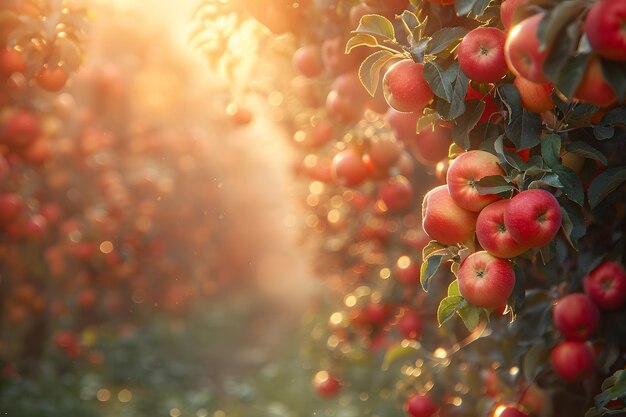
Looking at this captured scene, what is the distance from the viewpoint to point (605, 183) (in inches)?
61.9

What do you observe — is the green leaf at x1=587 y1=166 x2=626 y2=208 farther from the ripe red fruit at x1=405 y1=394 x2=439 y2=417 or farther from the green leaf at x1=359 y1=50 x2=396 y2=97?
the ripe red fruit at x1=405 y1=394 x2=439 y2=417

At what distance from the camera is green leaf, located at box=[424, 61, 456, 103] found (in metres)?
1.50

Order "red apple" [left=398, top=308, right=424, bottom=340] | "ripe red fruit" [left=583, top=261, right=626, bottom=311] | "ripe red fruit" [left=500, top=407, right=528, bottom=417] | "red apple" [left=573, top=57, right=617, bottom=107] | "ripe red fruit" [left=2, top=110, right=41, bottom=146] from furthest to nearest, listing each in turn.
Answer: "red apple" [left=398, top=308, right=424, bottom=340] < "ripe red fruit" [left=2, top=110, right=41, bottom=146] < "ripe red fruit" [left=500, top=407, right=528, bottom=417] < "ripe red fruit" [left=583, top=261, right=626, bottom=311] < "red apple" [left=573, top=57, right=617, bottom=107]

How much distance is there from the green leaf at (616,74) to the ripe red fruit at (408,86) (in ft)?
1.55

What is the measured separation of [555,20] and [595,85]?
153 millimetres

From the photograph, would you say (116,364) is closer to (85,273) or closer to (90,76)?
(85,273)

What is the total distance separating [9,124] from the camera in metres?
2.95

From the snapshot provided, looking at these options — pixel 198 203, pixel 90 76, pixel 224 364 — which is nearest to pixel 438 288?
pixel 90 76

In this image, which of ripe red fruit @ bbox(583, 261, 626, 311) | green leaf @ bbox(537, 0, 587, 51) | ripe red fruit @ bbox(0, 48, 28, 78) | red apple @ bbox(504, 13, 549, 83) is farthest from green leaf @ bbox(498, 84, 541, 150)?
ripe red fruit @ bbox(0, 48, 28, 78)

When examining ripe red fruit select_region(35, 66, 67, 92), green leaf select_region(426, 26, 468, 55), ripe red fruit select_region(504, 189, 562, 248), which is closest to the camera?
ripe red fruit select_region(504, 189, 562, 248)

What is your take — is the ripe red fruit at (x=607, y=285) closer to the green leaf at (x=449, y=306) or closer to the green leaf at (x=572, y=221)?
the green leaf at (x=572, y=221)

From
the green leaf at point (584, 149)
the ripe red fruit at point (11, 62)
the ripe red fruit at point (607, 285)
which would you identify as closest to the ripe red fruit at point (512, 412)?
the ripe red fruit at point (607, 285)

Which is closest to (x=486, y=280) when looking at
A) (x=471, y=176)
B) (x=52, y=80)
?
(x=471, y=176)

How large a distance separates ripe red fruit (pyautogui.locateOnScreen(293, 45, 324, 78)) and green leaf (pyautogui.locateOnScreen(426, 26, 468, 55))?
1.02 m
